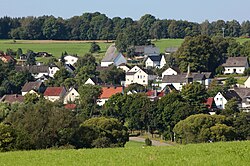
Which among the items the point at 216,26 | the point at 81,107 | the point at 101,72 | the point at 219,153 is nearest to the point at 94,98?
the point at 81,107

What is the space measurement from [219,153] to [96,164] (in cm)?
234

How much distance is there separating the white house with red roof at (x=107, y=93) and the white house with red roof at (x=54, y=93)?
11.7 ft

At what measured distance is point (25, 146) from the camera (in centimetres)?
1912

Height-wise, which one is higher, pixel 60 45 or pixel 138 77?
pixel 60 45

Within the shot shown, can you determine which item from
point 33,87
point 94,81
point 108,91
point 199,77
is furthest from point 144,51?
point 108,91

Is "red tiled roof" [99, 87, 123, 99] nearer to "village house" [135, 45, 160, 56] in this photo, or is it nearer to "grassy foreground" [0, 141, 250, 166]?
"village house" [135, 45, 160, 56]

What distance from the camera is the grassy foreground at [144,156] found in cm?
1066

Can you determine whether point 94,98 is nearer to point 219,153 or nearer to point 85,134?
point 85,134

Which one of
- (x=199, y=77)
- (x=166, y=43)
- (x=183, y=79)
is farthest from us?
(x=166, y=43)

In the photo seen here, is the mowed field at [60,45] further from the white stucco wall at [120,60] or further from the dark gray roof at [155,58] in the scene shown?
the dark gray roof at [155,58]

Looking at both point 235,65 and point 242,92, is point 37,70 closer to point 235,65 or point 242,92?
point 235,65

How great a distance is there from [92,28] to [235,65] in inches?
1858

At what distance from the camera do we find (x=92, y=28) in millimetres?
107438

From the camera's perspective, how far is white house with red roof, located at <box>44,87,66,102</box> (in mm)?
52406
